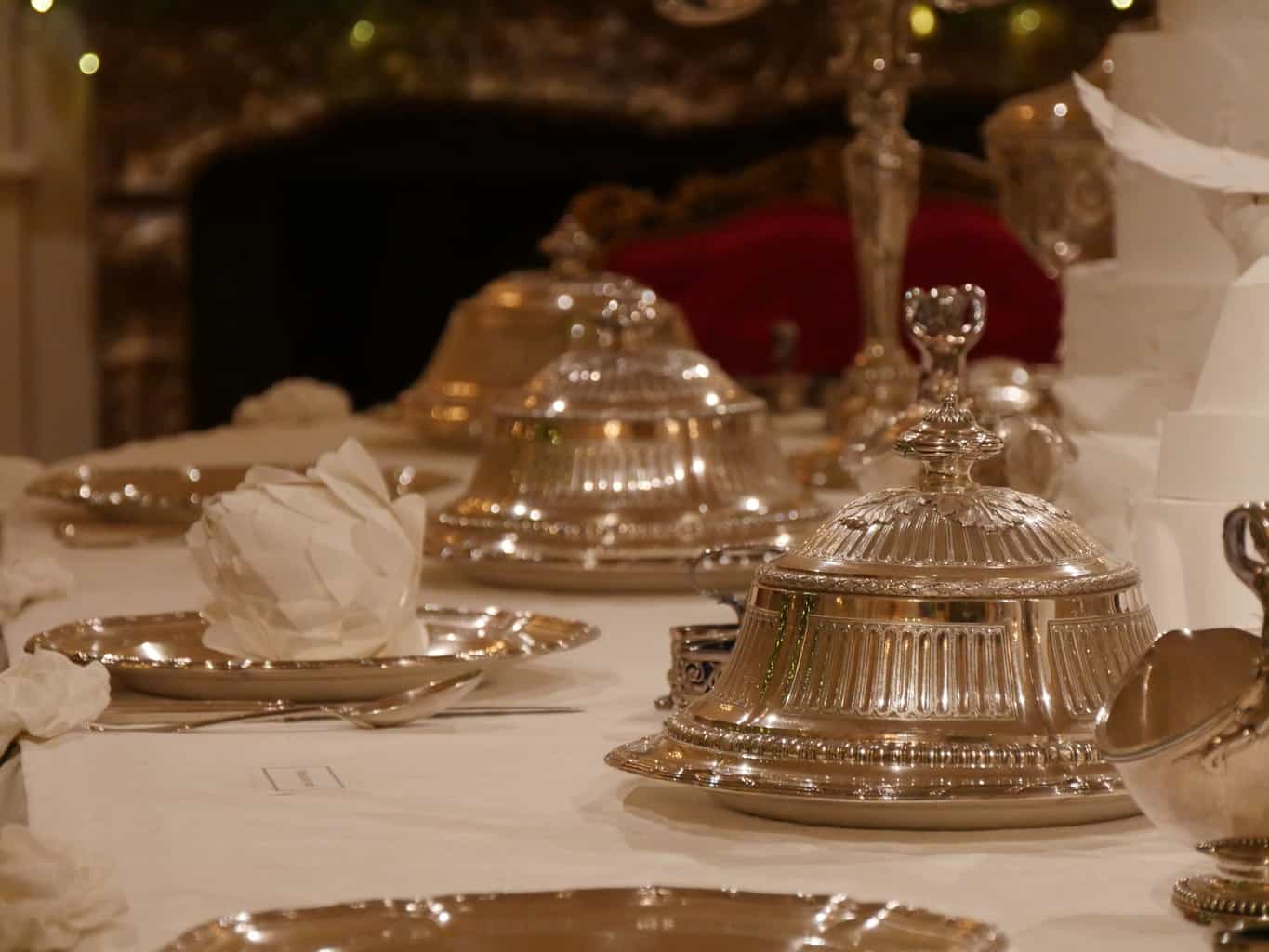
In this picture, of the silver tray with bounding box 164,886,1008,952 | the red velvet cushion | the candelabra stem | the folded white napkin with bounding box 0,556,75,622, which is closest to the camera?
the silver tray with bounding box 164,886,1008,952

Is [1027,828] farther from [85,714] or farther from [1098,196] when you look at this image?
[1098,196]

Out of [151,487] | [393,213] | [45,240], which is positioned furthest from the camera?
[393,213]

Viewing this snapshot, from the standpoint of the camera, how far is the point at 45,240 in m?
5.60

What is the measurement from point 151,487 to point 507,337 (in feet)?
2.06

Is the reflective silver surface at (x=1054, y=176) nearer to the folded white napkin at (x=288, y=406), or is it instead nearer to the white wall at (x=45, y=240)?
the folded white napkin at (x=288, y=406)

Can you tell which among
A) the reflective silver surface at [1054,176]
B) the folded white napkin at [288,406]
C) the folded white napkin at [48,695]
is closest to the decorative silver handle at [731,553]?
the folded white napkin at [48,695]

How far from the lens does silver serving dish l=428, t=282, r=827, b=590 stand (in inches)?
58.2

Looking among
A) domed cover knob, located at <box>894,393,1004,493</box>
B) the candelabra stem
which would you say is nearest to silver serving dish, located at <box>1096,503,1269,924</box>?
domed cover knob, located at <box>894,393,1004,493</box>

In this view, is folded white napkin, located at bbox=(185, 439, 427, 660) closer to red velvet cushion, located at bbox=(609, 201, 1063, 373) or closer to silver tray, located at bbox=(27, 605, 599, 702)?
silver tray, located at bbox=(27, 605, 599, 702)

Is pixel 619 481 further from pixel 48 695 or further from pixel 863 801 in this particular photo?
pixel 863 801

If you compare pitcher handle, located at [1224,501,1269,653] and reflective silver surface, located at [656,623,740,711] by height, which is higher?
pitcher handle, located at [1224,501,1269,653]

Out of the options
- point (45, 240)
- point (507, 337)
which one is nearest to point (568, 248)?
point (507, 337)

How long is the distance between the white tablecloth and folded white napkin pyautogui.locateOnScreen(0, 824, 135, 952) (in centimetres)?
2

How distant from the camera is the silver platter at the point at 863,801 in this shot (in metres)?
0.82
